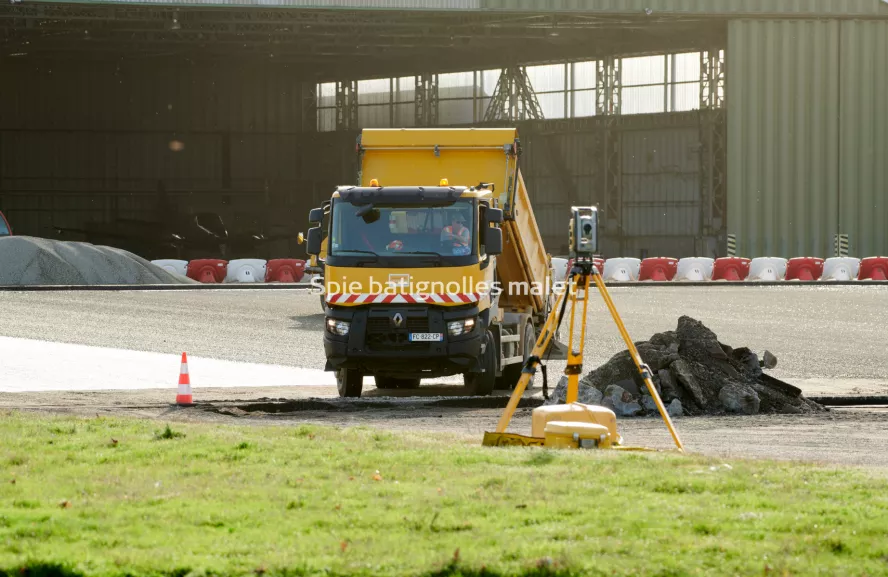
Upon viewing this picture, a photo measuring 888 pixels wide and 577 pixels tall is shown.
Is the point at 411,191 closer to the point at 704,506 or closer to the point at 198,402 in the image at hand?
the point at 198,402

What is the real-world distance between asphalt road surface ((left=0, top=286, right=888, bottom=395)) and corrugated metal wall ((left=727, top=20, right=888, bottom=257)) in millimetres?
8896

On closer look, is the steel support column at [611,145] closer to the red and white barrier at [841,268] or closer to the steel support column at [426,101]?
the steel support column at [426,101]

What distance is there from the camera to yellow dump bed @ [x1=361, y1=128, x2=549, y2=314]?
17312 millimetres

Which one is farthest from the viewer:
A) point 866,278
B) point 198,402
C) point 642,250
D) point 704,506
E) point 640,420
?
point 642,250

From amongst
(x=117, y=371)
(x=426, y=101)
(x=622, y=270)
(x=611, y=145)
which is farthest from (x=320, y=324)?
(x=426, y=101)

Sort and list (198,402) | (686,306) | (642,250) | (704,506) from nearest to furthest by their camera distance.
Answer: (704,506)
(198,402)
(686,306)
(642,250)

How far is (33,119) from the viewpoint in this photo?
196 ft

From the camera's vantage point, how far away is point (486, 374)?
16250 mm

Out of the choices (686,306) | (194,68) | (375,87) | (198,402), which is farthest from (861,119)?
(198,402)

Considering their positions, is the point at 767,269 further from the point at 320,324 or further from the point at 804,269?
the point at 320,324

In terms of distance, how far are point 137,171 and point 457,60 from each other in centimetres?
1617

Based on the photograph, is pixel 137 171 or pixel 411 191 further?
pixel 137 171

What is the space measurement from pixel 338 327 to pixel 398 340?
0.74 metres

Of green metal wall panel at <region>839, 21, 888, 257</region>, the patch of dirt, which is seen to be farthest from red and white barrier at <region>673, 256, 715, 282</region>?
the patch of dirt
